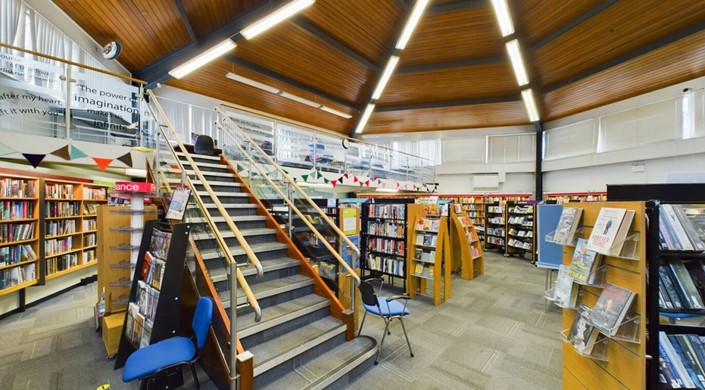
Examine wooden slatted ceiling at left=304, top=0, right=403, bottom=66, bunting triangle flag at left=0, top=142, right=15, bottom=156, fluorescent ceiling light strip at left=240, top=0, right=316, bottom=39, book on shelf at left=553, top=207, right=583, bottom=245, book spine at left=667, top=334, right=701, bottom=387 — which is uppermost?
wooden slatted ceiling at left=304, top=0, right=403, bottom=66

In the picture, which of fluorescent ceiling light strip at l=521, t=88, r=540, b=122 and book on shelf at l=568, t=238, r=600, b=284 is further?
fluorescent ceiling light strip at l=521, t=88, r=540, b=122

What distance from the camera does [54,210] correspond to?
5.00 m

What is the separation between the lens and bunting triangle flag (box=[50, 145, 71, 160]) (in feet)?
13.0

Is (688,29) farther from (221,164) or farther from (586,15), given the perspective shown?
(221,164)

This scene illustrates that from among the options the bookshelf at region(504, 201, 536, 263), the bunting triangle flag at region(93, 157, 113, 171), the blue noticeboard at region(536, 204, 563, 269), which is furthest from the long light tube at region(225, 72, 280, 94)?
the bookshelf at region(504, 201, 536, 263)

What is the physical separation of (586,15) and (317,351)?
8.58m

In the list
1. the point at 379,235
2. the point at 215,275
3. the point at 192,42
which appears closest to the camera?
the point at 215,275

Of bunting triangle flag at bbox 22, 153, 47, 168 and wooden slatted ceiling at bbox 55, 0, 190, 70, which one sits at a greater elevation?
wooden slatted ceiling at bbox 55, 0, 190, 70

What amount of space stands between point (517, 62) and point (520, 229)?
5.04 meters

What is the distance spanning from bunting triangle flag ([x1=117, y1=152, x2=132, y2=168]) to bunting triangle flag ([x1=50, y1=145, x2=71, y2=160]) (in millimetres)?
594

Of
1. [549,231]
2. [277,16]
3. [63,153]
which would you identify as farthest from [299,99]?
[549,231]

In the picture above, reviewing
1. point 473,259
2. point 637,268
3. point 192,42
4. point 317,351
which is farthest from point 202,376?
point 192,42

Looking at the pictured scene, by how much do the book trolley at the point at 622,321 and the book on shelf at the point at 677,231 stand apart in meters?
0.18

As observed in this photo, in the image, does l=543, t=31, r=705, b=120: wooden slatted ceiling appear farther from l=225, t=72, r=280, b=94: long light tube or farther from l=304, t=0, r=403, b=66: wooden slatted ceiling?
l=225, t=72, r=280, b=94: long light tube
